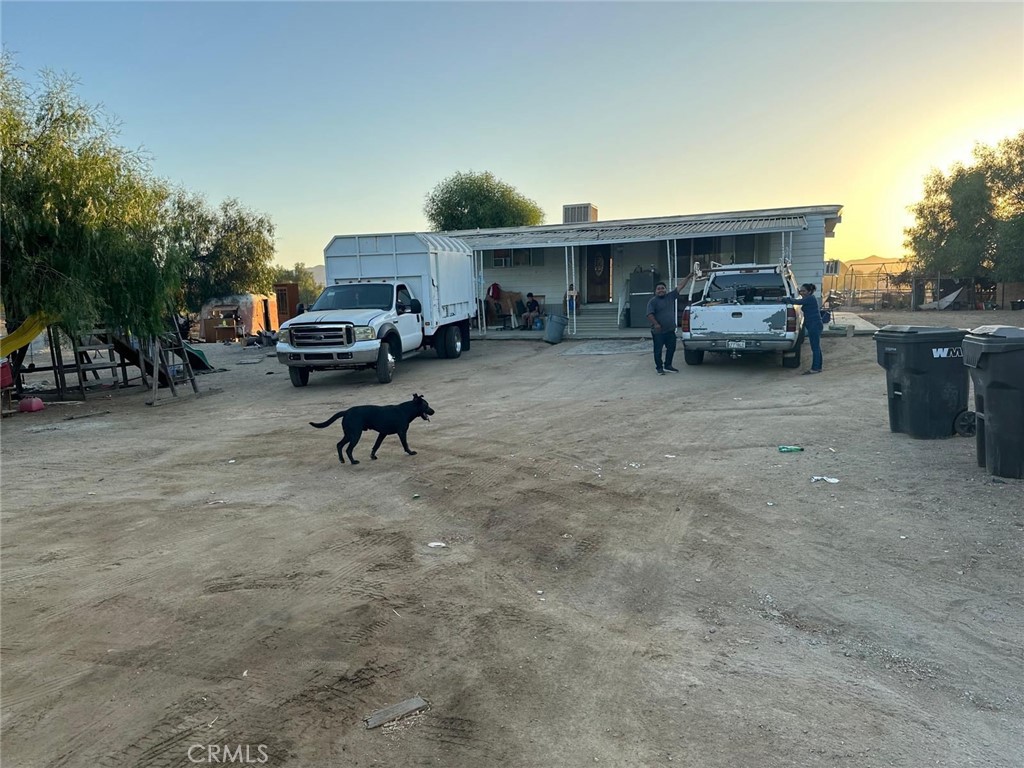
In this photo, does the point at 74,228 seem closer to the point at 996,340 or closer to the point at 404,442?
the point at 404,442

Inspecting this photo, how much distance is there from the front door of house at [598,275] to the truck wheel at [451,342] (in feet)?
26.6

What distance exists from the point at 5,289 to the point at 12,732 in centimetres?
Answer: 1040

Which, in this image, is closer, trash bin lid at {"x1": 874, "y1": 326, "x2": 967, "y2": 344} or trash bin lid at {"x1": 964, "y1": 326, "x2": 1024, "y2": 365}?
trash bin lid at {"x1": 964, "y1": 326, "x2": 1024, "y2": 365}

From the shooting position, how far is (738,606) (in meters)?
3.93

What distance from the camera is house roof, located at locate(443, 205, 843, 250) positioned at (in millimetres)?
19688

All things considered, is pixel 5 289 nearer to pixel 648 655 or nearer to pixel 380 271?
pixel 380 271

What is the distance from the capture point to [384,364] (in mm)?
13312

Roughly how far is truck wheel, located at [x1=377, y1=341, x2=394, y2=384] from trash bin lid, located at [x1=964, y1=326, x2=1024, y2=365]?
32.3 ft

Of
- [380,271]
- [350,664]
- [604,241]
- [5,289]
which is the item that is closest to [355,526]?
[350,664]

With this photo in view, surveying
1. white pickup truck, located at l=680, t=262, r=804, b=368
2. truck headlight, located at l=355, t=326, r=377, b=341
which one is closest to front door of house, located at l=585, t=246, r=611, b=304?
white pickup truck, located at l=680, t=262, r=804, b=368

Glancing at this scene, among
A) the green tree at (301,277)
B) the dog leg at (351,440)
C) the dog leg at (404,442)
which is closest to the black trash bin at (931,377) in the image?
the dog leg at (404,442)

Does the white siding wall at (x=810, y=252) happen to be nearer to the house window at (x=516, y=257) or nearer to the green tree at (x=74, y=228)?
the house window at (x=516, y=257)

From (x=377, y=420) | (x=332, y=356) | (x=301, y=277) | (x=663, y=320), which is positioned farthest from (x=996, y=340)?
(x=301, y=277)

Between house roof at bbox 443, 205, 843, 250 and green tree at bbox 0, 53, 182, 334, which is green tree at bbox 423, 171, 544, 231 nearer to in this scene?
house roof at bbox 443, 205, 843, 250
